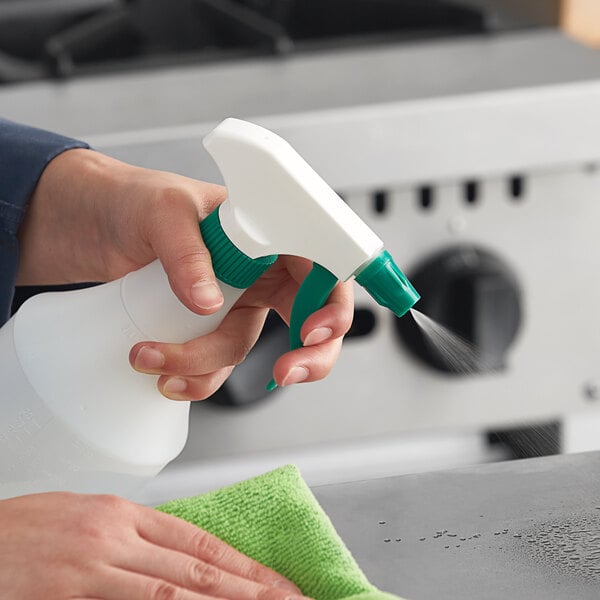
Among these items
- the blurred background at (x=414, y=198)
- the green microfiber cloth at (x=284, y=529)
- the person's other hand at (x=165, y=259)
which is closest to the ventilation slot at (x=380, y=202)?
the blurred background at (x=414, y=198)

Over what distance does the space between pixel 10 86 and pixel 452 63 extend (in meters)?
0.36

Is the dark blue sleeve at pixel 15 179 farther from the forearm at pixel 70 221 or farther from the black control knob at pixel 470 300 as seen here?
the black control knob at pixel 470 300

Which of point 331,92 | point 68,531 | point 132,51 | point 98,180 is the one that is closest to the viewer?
point 68,531

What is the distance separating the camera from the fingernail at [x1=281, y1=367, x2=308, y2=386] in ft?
1.77

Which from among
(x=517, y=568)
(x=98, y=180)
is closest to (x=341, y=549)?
(x=517, y=568)

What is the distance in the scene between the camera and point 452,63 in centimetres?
91

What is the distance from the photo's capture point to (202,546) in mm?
482

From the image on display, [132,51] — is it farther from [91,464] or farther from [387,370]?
[91,464]

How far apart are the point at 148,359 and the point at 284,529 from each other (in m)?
0.10

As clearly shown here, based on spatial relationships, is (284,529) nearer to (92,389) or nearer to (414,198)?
(92,389)

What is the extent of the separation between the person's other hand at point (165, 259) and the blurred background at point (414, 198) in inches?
3.4

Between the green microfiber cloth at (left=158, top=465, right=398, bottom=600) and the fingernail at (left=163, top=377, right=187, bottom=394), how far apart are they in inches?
2.0

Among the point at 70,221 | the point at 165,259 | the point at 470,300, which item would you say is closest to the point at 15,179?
the point at 70,221

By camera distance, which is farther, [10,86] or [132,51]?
Result: [132,51]
